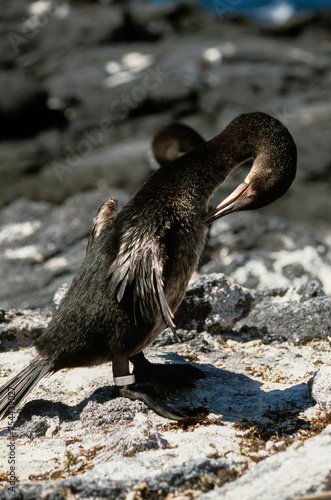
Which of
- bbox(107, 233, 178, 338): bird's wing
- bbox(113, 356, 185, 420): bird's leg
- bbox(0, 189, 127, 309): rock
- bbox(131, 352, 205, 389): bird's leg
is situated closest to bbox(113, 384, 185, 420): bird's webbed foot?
bbox(113, 356, 185, 420): bird's leg

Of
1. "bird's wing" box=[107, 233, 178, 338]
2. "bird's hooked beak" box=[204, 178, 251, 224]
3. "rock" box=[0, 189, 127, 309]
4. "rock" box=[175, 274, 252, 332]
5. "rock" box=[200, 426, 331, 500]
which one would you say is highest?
"bird's hooked beak" box=[204, 178, 251, 224]

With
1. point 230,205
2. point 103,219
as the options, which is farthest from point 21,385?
point 230,205

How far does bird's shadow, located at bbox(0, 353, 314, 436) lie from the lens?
167 inches

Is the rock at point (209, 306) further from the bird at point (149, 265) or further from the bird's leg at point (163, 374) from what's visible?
the bird at point (149, 265)

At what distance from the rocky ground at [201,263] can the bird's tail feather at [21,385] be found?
0.39 ft

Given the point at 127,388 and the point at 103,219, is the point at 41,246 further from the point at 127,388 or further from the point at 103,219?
the point at 127,388

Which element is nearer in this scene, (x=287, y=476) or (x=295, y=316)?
(x=287, y=476)

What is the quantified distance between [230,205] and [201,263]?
5.21m

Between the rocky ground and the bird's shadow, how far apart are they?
13mm

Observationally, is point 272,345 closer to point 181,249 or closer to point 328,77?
point 181,249

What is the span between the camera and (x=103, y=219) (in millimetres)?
5062

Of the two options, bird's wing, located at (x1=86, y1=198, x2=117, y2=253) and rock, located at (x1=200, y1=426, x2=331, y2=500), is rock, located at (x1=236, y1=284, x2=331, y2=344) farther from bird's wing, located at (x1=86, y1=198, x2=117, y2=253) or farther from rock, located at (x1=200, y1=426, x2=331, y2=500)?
rock, located at (x1=200, y1=426, x2=331, y2=500)

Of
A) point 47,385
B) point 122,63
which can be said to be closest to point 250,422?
point 47,385

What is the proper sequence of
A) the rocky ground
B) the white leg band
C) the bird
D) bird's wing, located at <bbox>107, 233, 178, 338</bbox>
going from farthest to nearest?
1. the white leg band
2. the bird
3. bird's wing, located at <bbox>107, 233, 178, 338</bbox>
4. the rocky ground
